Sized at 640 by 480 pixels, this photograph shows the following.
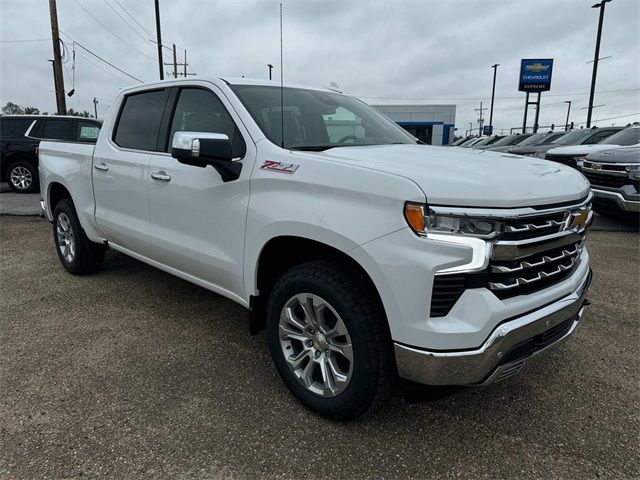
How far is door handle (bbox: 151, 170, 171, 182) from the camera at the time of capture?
127 inches

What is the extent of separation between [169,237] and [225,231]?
673 mm

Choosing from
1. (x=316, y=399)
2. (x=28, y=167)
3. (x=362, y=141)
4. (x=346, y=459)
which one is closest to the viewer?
(x=346, y=459)

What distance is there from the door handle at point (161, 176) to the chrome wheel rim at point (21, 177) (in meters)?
9.97

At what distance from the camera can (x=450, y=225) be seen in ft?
6.37

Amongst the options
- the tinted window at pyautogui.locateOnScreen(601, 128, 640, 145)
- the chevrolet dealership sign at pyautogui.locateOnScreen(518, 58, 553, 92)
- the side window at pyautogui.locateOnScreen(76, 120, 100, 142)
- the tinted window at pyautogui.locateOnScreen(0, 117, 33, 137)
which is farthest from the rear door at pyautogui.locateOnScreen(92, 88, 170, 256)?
the chevrolet dealership sign at pyautogui.locateOnScreen(518, 58, 553, 92)

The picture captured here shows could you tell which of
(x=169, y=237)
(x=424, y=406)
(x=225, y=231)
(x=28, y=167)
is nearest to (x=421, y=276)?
(x=424, y=406)

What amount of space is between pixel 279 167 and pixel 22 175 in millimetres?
11337

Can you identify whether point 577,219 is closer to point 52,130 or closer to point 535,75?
point 52,130

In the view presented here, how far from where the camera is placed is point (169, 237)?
130 inches

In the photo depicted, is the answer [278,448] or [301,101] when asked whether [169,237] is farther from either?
[278,448]

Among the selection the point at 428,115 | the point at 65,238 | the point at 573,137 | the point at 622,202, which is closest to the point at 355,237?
the point at 65,238

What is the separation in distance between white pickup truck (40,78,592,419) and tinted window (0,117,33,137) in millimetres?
9732

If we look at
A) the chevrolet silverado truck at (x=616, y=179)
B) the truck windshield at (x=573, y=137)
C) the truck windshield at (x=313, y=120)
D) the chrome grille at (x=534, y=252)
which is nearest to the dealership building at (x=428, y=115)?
the truck windshield at (x=573, y=137)

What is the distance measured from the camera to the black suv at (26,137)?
36.4ft
